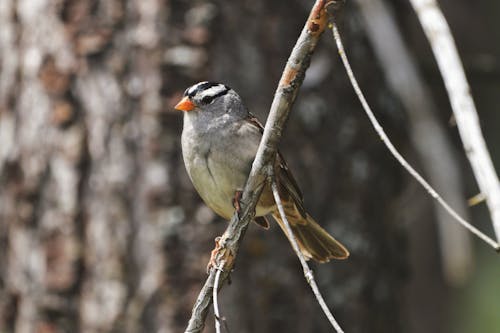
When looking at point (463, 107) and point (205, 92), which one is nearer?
point (463, 107)

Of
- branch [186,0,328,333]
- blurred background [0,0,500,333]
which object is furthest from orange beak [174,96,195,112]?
branch [186,0,328,333]

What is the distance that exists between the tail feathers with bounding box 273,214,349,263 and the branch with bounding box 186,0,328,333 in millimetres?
1189

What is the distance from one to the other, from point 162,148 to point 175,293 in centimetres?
76

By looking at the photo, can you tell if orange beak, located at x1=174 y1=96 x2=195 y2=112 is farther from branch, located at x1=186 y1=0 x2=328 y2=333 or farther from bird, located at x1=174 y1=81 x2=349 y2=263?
branch, located at x1=186 y1=0 x2=328 y2=333

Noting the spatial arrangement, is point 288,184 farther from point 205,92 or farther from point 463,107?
point 463,107

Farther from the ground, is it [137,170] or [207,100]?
[207,100]

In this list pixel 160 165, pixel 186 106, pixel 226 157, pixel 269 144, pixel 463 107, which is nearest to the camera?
pixel 269 144

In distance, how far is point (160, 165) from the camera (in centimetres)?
446

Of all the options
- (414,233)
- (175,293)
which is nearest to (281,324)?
(175,293)

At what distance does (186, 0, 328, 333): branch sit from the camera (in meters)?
2.40

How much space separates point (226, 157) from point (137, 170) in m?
1.28

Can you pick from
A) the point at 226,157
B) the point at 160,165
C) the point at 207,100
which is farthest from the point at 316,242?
the point at 160,165

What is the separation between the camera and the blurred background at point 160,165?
14.6 ft

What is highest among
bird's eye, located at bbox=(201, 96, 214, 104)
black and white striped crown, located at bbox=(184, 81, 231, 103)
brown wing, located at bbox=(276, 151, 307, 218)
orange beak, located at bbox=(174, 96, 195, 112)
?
black and white striped crown, located at bbox=(184, 81, 231, 103)
